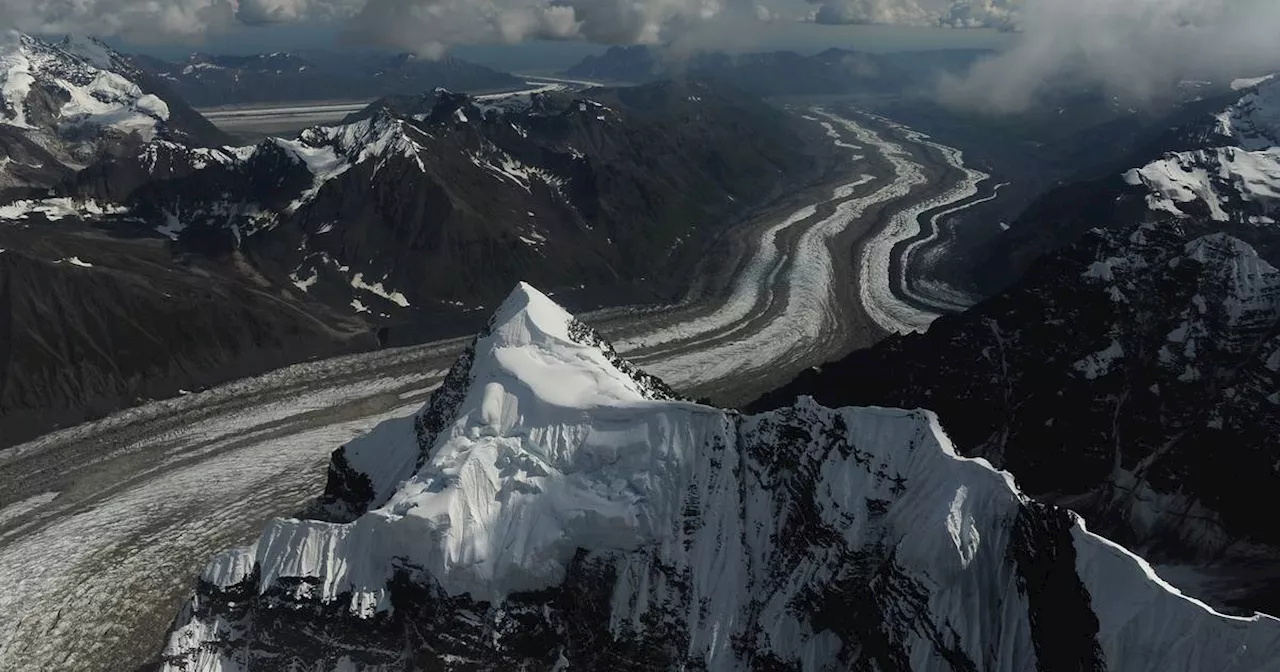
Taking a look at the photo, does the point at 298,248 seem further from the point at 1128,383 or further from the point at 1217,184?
the point at 1217,184

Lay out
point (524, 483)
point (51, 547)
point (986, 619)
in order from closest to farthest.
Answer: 1. point (986, 619)
2. point (524, 483)
3. point (51, 547)

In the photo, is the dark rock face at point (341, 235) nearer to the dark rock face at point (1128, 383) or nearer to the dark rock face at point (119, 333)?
the dark rock face at point (119, 333)

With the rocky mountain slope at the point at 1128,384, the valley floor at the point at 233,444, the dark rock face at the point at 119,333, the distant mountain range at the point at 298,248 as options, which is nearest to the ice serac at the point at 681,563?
the rocky mountain slope at the point at 1128,384

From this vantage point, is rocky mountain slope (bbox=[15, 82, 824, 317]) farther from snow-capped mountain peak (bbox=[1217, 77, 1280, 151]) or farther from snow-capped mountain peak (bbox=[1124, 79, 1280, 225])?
snow-capped mountain peak (bbox=[1217, 77, 1280, 151])

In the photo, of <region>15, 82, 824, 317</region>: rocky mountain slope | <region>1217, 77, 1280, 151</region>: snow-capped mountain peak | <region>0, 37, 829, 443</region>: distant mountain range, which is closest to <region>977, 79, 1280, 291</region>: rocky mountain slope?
<region>1217, 77, 1280, 151</region>: snow-capped mountain peak

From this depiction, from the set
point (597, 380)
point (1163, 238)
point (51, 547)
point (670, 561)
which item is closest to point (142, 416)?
point (51, 547)

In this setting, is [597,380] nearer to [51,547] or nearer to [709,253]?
[51,547]
